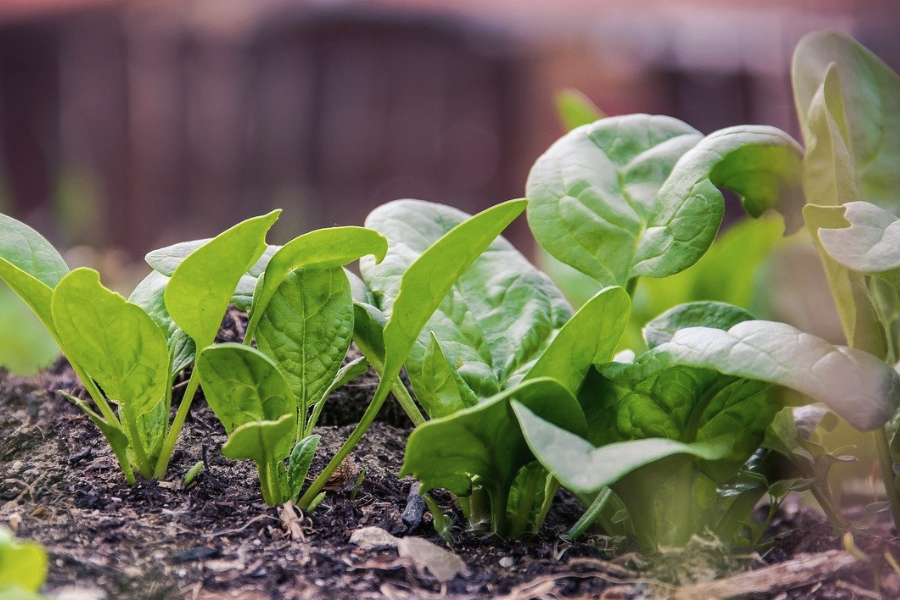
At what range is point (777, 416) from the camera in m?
0.94

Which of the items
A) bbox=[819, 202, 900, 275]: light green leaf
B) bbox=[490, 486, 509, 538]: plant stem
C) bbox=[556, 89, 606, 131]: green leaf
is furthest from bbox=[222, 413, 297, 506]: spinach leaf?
bbox=[556, 89, 606, 131]: green leaf

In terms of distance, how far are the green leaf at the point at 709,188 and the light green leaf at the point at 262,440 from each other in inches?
17.0

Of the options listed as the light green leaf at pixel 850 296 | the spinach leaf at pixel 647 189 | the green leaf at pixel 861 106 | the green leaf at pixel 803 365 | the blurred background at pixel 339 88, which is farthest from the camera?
the blurred background at pixel 339 88

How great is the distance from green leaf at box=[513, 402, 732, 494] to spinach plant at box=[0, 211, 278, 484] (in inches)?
11.7

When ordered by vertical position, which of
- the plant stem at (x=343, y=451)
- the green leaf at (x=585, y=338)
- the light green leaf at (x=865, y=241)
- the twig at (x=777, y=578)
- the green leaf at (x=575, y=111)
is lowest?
the twig at (x=777, y=578)

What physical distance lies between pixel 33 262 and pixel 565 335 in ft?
1.78

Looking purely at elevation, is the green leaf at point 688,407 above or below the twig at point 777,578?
above

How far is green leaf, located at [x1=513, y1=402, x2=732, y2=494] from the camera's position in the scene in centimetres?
62

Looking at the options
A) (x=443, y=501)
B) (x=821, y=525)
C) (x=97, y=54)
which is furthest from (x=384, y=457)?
(x=97, y=54)

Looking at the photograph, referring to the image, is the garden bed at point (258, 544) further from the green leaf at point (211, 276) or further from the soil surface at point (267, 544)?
the green leaf at point (211, 276)

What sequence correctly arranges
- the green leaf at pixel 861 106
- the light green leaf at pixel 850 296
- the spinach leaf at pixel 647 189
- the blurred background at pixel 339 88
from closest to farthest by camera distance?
the light green leaf at pixel 850 296, the spinach leaf at pixel 647 189, the green leaf at pixel 861 106, the blurred background at pixel 339 88

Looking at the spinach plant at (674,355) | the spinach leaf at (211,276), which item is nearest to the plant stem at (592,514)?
the spinach plant at (674,355)

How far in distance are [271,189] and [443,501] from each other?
455cm

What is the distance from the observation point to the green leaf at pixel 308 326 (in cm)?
86
